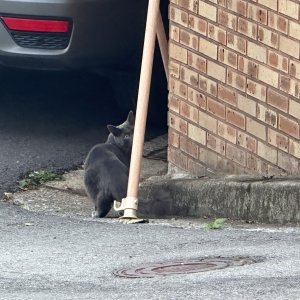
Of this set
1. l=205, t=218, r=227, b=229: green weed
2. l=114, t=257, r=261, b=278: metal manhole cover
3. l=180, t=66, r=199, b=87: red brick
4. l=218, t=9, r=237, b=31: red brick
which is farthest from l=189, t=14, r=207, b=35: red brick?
l=114, t=257, r=261, b=278: metal manhole cover

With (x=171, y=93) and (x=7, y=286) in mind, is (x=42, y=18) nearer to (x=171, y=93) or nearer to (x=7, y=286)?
(x=171, y=93)

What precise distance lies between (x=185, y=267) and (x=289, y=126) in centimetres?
189

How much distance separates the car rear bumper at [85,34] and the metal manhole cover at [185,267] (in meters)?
3.45

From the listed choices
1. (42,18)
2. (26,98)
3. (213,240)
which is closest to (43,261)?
(213,240)

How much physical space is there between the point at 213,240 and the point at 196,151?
1.82m

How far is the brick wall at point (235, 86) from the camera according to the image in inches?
312

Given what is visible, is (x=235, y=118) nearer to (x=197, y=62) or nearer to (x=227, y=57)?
(x=227, y=57)

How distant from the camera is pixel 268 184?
777cm

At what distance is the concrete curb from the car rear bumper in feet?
4.61

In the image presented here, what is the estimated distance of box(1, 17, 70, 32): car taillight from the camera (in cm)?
948

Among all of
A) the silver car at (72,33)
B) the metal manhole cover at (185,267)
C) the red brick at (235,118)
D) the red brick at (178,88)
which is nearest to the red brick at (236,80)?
the red brick at (235,118)

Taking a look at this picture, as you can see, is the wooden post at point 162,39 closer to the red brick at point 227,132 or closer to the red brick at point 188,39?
the red brick at point 188,39

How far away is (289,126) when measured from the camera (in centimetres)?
794

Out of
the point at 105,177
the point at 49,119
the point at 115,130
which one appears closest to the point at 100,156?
the point at 105,177
